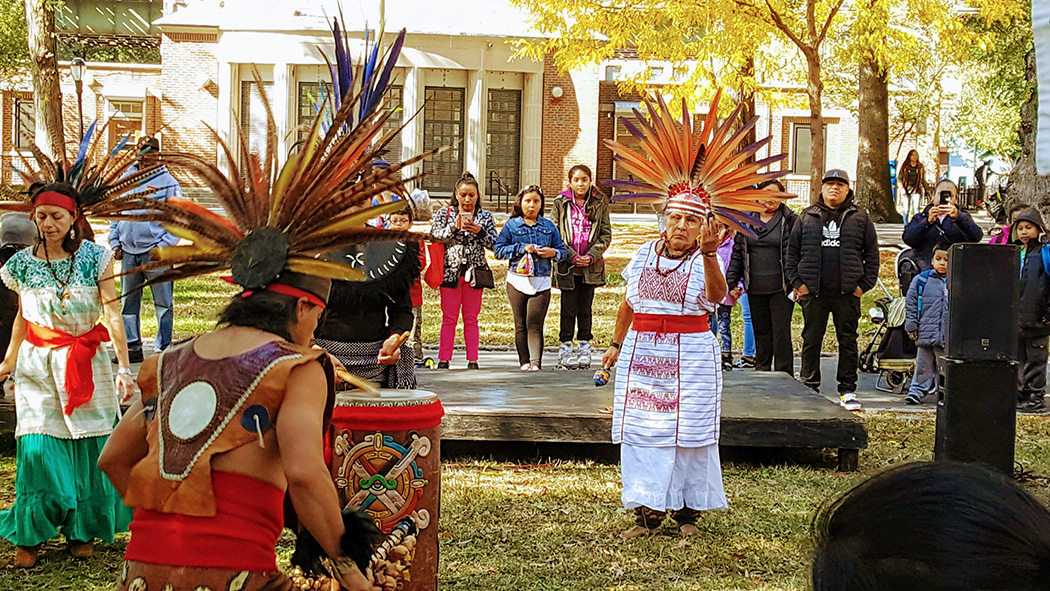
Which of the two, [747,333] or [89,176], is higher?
[89,176]

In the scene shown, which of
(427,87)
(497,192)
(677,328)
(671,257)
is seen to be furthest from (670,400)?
(497,192)

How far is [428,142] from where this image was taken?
3212 cm

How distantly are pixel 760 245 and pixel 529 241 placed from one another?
2008mm

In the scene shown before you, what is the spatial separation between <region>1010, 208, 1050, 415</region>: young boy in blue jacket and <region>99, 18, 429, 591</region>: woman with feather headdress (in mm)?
7678

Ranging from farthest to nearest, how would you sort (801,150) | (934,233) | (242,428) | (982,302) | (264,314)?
(801,150), (934,233), (982,302), (264,314), (242,428)

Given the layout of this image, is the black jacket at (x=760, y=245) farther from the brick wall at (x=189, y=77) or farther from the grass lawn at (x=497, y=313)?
the brick wall at (x=189, y=77)

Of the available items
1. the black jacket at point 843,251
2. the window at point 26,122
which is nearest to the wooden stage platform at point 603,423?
the black jacket at point 843,251

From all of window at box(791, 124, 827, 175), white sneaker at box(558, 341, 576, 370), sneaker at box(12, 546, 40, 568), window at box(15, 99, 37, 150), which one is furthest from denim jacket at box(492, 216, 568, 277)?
window at box(791, 124, 827, 175)

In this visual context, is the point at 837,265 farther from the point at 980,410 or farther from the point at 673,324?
the point at 673,324

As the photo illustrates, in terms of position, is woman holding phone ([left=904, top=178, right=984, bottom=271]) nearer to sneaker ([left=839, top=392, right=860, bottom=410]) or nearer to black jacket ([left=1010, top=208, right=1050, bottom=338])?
black jacket ([left=1010, top=208, right=1050, bottom=338])

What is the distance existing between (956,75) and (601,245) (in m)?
31.6

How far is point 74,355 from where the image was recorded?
17.7 feet

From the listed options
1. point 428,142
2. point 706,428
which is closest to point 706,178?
point 706,428

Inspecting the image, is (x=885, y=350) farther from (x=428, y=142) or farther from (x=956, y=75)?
(x=956, y=75)
